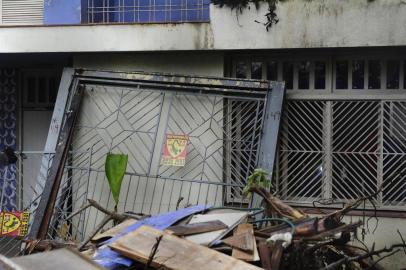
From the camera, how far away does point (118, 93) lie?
7.04 meters

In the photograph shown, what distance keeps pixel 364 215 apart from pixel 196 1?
10.7 ft

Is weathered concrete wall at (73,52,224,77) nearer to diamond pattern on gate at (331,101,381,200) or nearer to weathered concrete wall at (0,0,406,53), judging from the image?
weathered concrete wall at (0,0,406,53)

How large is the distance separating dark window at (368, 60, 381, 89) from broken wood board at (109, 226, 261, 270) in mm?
3389

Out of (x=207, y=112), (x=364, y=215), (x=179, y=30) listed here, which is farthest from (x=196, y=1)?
(x=364, y=215)

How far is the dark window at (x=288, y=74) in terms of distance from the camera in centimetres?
682

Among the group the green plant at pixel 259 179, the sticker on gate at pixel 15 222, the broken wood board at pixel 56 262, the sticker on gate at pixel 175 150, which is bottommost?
the sticker on gate at pixel 15 222

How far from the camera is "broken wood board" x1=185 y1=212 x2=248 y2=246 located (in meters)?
4.56

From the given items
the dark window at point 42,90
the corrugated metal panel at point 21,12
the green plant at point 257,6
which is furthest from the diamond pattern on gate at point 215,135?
the dark window at point 42,90

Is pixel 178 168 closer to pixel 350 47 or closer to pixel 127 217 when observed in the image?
pixel 127 217

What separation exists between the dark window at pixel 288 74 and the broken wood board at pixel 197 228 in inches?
97.8

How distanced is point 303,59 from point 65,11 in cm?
303

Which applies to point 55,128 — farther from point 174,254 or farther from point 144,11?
point 174,254

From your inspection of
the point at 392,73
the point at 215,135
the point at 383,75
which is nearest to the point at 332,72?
the point at 383,75

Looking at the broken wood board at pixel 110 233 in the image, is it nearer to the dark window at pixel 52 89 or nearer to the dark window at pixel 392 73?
the dark window at pixel 392 73
